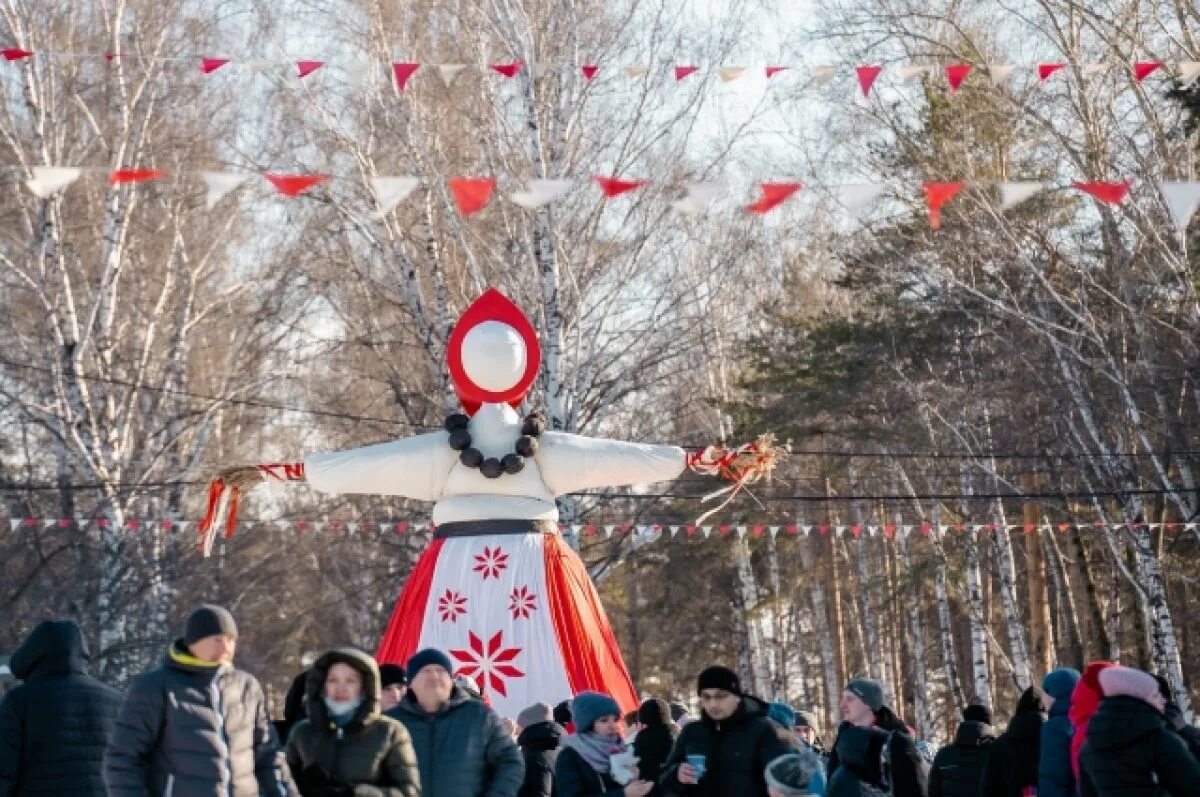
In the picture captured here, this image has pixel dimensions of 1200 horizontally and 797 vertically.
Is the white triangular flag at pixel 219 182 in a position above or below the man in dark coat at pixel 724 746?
above

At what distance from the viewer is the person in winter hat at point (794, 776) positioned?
7.62 metres

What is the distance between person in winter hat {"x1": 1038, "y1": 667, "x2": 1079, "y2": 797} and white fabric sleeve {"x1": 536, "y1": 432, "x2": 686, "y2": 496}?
5.36 metres

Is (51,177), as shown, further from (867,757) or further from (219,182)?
(867,757)

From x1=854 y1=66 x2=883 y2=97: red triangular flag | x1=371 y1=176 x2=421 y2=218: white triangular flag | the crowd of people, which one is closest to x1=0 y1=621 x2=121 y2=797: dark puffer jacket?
the crowd of people

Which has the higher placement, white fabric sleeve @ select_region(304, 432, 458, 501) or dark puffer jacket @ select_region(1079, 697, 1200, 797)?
white fabric sleeve @ select_region(304, 432, 458, 501)

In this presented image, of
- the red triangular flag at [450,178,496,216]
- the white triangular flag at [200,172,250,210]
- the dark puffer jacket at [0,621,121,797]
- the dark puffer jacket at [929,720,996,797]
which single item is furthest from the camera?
the red triangular flag at [450,178,496,216]

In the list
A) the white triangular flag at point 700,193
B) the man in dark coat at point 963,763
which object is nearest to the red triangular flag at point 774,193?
the white triangular flag at point 700,193

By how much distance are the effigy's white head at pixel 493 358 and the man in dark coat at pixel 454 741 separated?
6.76 m

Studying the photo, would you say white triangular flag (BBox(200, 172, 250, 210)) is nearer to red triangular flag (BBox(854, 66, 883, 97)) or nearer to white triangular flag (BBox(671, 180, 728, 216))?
white triangular flag (BBox(671, 180, 728, 216))

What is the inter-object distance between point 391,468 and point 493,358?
1.02m

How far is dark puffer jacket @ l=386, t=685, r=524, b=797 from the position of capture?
25.3 ft

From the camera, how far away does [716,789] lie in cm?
829

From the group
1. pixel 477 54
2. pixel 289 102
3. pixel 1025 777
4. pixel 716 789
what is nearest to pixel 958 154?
pixel 477 54

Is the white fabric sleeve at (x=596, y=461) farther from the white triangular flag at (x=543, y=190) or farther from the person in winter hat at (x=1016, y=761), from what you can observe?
the person in winter hat at (x=1016, y=761)
